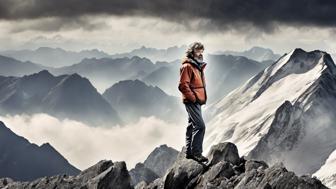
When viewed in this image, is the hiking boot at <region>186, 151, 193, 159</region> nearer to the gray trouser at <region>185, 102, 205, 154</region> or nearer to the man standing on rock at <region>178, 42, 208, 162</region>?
the gray trouser at <region>185, 102, 205, 154</region>

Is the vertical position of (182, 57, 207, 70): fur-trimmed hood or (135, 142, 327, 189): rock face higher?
(182, 57, 207, 70): fur-trimmed hood

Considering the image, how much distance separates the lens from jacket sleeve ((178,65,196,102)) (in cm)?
3078

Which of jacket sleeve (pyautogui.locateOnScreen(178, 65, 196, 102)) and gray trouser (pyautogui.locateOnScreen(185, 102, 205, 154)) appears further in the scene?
gray trouser (pyautogui.locateOnScreen(185, 102, 205, 154))

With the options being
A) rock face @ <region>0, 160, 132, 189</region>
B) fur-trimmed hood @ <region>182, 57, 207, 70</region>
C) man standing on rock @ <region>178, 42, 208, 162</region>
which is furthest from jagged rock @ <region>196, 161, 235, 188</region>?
fur-trimmed hood @ <region>182, 57, 207, 70</region>

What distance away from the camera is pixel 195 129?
1261 inches

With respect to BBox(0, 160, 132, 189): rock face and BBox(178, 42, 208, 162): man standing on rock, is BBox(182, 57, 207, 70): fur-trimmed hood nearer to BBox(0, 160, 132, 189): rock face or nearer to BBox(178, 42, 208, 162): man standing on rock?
BBox(178, 42, 208, 162): man standing on rock

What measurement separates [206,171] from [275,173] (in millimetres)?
4764

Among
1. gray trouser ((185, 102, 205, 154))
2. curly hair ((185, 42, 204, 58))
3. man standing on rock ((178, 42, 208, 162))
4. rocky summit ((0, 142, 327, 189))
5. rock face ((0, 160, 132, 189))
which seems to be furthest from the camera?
rock face ((0, 160, 132, 189))

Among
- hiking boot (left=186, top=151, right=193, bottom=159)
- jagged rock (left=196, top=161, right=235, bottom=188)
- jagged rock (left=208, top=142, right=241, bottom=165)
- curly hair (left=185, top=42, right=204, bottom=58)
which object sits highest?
curly hair (left=185, top=42, right=204, bottom=58)

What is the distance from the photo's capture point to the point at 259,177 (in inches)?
1196

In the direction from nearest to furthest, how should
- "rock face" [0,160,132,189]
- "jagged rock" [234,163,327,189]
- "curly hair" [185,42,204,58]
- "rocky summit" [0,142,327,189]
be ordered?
1. "jagged rock" [234,163,327,189]
2. "rocky summit" [0,142,327,189]
3. "curly hair" [185,42,204,58]
4. "rock face" [0,160,132,189]

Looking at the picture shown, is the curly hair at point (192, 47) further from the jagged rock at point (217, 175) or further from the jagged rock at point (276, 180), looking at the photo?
the jagged rock at point (276, 180)

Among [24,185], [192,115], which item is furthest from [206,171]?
[24,185]

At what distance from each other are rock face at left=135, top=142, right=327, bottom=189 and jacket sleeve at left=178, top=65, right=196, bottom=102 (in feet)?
15.7
